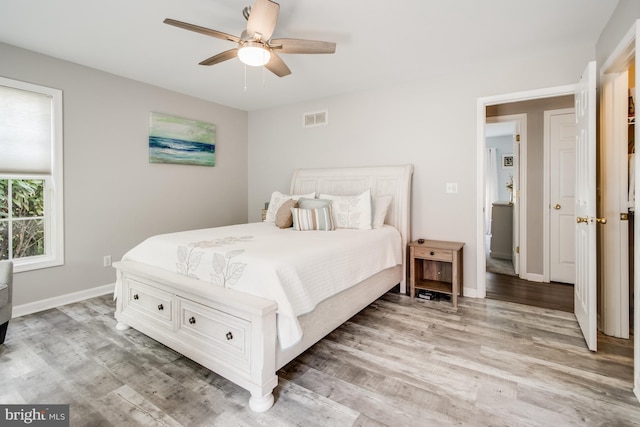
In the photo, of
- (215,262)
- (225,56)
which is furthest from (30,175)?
(215,262)

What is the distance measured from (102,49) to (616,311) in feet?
16.2

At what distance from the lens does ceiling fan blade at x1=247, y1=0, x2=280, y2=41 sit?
1864 mm

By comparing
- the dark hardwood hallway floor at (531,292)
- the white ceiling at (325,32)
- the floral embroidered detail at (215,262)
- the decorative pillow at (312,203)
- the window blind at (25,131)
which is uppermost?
the white ceiling at (325,32)

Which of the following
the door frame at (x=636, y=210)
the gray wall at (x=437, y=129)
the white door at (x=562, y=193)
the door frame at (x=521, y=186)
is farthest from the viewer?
the door frame at (x=521, y=186)

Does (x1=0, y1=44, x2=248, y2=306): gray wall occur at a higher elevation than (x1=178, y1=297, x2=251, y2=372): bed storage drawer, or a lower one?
higher

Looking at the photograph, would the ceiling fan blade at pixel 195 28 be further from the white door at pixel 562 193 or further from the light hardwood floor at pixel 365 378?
the white door at pixel 562 193

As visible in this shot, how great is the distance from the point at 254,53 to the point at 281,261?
148cm

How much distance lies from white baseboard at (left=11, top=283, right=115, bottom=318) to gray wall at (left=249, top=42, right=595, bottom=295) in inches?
118

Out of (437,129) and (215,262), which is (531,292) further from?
(215,262)

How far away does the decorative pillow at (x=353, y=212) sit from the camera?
329 cm

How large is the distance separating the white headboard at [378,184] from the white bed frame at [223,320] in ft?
2.50

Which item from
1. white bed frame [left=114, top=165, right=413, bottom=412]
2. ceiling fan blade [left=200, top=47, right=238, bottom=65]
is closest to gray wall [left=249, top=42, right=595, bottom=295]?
white bed frame [left=114, top=165, right=413, bottom=412]

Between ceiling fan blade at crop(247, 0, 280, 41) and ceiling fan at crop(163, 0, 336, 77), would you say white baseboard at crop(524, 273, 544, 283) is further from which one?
ceiling fan blade at crop(247, 0, 280, 41)

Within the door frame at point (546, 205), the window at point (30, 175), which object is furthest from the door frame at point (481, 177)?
the window at point (30, 175)
